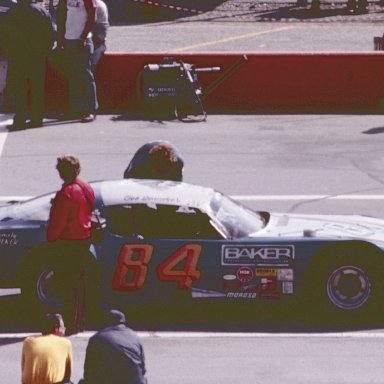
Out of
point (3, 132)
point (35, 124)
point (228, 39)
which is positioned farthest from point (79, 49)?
point (228, 39)

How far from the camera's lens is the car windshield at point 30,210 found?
13680mm

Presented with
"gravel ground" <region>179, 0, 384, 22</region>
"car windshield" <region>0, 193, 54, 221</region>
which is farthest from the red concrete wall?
"gravel ground" <region>179, 0, 384, 22</region>

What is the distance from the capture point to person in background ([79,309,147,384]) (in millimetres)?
9531

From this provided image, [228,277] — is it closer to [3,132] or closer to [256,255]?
[256,255]

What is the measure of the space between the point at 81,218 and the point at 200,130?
33.9 ft

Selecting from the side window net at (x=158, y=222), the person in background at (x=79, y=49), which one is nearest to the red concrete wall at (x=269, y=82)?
the person in background at (x=79, y=49)

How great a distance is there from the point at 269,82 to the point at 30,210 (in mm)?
11543

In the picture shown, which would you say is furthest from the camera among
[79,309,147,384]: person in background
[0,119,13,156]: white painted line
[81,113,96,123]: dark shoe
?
[81,113,96,123]: dark shoe

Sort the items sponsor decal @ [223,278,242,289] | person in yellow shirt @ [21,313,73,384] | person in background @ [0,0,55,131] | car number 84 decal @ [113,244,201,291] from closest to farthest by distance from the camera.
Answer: person in yellow shirt @ [21,313,73,384] → car number 84 decal @ [113,244,201,291] → sponsor decal @ [223,278,242,289] → person in background @ [0,0,55,131]

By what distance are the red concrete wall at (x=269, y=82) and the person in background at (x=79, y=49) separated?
0.97 m

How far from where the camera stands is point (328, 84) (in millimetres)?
24906

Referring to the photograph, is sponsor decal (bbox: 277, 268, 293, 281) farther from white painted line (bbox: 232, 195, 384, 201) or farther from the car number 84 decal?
white painted line (bbox: 232, 195, 384, 201)

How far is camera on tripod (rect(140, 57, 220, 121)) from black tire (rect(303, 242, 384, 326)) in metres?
10.6

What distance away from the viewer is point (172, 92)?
23.9 meters
